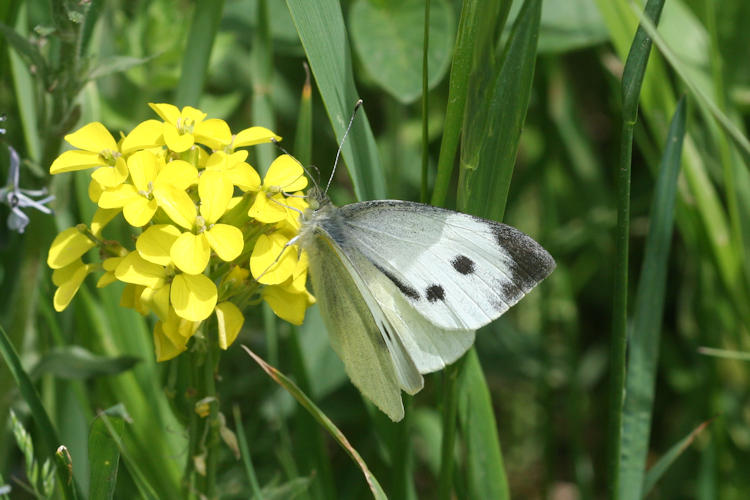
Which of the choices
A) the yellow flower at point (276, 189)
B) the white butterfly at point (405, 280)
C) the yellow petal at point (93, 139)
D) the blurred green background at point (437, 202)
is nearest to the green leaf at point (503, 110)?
the blurred green background at point (437, 202)

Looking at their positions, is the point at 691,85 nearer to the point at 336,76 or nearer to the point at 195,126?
the point at 336,76

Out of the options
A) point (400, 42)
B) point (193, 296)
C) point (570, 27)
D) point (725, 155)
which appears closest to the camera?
point (193, 296)

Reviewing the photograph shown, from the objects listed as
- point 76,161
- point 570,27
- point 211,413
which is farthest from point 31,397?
point 570,27

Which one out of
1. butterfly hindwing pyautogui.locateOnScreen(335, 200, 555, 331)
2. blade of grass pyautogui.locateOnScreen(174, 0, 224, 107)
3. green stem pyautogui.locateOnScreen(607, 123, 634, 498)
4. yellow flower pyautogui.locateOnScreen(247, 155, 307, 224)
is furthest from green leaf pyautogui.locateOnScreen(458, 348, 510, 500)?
blade of grass pyautogui.locateOnScreen(174, 0, 224, 107)

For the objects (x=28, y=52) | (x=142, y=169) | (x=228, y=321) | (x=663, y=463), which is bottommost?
(x=663, y=463)

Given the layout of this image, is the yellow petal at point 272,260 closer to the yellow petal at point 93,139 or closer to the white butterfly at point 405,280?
the white butterfly at point 405,280

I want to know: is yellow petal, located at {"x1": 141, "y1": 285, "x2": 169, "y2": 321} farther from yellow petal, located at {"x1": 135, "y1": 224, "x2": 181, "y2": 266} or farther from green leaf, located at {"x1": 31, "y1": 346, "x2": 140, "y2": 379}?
green leaf, located at {"x1": 31, "y1": 346, "x2": 140, "y2": 379}

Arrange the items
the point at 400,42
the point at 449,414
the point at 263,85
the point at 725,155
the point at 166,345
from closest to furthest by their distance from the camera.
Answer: the point at 166,345 < the point at 449,414 < the point at 263,85 < the point at 725,155 < the point at 400,42
